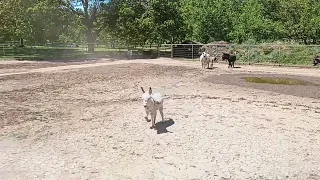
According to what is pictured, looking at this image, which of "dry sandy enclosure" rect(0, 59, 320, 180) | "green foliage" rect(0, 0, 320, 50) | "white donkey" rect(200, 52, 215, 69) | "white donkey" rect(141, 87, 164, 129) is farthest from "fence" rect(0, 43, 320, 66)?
"white donkey" rect(141, 87, 164, 129)

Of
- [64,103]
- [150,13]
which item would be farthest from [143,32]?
[64,103]

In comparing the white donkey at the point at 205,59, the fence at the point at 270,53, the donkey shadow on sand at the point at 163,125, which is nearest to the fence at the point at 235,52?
the fence at the point at 270,53

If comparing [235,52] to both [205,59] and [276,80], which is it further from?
[276,80]

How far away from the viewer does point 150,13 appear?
35.7 m

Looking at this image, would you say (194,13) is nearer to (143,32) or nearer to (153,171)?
(143,32)

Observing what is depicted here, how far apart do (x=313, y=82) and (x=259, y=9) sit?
28105mm

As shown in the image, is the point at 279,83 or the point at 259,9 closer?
the point at 279,83

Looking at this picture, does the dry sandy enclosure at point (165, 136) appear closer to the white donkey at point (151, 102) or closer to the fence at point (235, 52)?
the white donkey at point (151, 102)

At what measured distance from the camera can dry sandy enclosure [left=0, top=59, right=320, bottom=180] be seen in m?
5.41

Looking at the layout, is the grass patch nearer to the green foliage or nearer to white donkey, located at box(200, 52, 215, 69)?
white donkey, located at box(200, 52, 215, 69)

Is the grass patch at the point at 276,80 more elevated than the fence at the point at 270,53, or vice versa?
the fence at the point at 270,53

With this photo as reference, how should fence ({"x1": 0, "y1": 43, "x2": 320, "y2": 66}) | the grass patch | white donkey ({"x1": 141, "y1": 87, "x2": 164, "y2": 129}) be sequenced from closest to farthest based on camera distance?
white donkey ({"x1": 141, "y1": 87, "x2": 164, "y2": 129})
the grass patch
fence ({"x1": 0, "y1": 43, "x2": 320, "y2": 66})

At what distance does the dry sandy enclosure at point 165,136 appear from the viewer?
541 cm

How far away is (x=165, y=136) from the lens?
7070 mm
